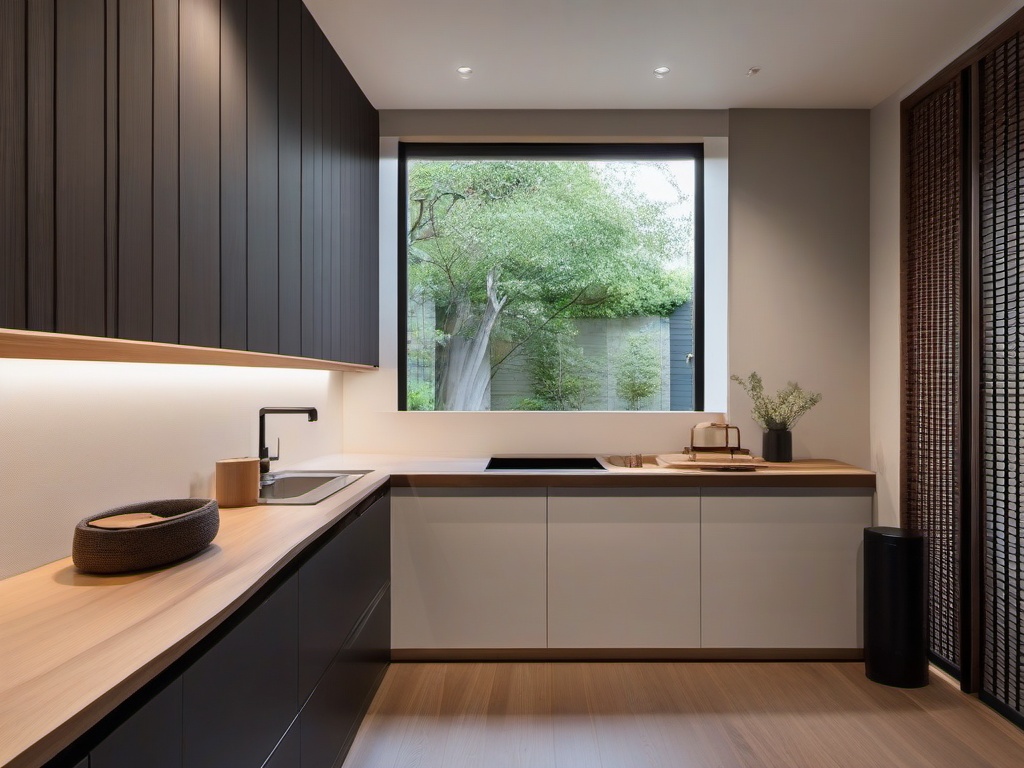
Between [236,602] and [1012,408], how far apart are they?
2.57 m

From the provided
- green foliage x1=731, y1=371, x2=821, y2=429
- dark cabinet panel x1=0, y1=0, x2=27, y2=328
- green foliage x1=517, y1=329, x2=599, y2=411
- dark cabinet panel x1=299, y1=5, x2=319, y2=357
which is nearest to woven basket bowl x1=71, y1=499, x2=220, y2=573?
dark cabinet panel x1=0, y1=0, x2=27, y2=328

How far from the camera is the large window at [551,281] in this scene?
3469 millimetres

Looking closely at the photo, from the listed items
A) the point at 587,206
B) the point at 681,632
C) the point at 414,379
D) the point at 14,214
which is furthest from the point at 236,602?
the point at 587,206

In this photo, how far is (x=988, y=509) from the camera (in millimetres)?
2354

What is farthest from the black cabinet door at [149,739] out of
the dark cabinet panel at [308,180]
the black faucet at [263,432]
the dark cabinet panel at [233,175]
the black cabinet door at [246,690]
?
the dark cabinet panel at [308,180]

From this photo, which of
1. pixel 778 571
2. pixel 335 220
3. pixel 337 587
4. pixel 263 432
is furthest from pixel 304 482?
pixel 778 571

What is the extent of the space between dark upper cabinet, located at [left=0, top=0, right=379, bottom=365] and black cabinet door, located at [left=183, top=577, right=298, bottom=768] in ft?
2.11

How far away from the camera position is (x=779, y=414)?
10.0 ft

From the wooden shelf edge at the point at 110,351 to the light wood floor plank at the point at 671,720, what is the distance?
1.37 metres

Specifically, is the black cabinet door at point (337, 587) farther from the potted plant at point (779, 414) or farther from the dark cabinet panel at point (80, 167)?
the potted plant at point (779, 414)

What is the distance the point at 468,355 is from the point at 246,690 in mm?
2404

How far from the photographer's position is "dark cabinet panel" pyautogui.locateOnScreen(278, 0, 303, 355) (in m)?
2.04

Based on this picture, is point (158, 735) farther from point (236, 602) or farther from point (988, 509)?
point (988, 509)

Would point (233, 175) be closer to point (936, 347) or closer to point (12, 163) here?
point (12, 163)
